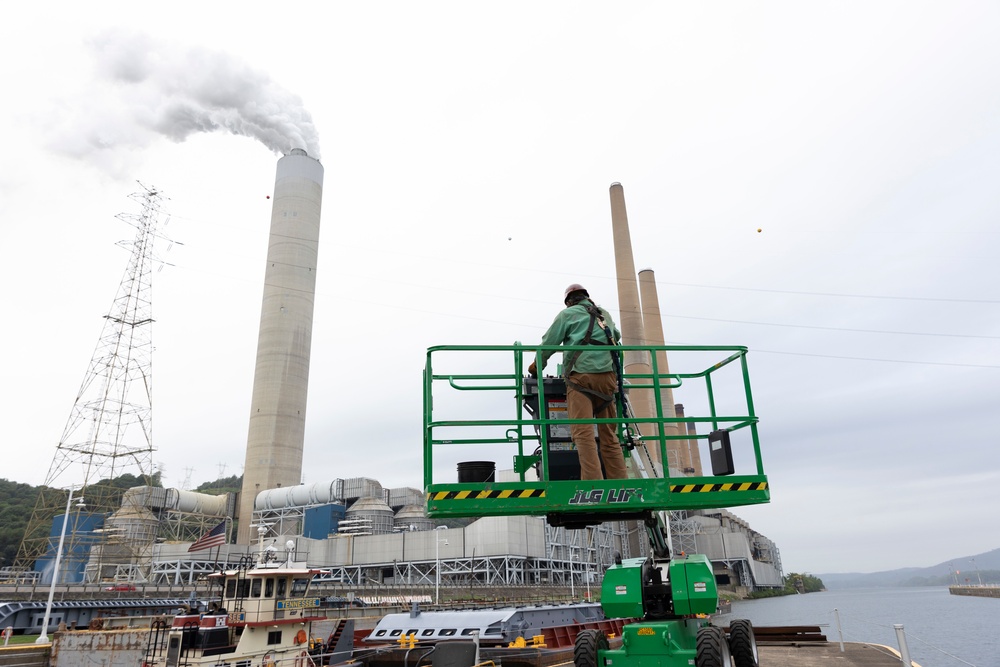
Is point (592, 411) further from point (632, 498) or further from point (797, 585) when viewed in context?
point (797, 585)

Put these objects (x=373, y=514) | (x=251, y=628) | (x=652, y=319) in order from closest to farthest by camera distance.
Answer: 1. (x=251, y=628)
2. (x=373, y=514)
3. (x=652, y=319)

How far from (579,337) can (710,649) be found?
3.47m

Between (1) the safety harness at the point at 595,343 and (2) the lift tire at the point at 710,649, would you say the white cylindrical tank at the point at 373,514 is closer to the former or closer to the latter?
(2) the lift tire at the point at 710,649

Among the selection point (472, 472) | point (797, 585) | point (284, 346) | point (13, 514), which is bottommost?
point (797, 585)

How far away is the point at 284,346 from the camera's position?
209 feet

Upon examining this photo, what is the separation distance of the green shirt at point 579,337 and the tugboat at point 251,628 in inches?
504

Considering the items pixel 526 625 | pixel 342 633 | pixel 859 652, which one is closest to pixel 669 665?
pixel 859 652

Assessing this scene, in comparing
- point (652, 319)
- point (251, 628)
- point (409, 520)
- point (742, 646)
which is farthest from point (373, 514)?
point (742, 646)

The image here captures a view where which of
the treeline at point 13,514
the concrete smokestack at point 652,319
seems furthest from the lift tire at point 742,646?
the treeline at point 13,514

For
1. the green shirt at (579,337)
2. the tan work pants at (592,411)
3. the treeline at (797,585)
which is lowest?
the treeline at (797,585)

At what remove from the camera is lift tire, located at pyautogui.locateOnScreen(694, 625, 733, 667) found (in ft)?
19.9

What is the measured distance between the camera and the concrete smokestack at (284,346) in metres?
62.2

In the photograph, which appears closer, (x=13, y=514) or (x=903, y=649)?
(x=903, y=649)

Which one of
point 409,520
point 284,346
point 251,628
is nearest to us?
point 251,628
